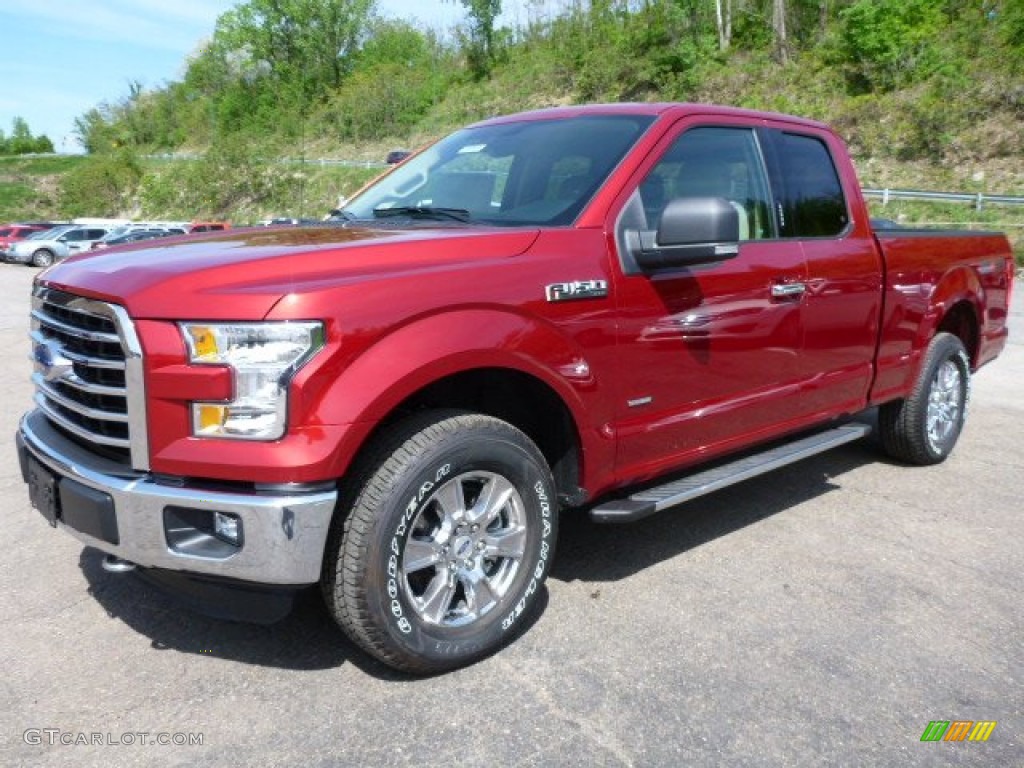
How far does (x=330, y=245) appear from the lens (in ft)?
9.50

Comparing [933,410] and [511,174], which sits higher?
[511,174]

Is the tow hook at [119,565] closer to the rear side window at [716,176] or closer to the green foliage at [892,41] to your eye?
the rear side window at [716,176]

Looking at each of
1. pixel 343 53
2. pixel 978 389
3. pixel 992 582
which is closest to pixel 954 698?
pixel 992 582

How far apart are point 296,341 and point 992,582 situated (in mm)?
3119

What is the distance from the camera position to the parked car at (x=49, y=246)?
33.3 metres

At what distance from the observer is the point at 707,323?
3.59 metres

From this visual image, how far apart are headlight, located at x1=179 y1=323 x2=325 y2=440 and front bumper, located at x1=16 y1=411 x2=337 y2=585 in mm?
198

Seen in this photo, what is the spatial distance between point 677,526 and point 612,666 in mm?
1489

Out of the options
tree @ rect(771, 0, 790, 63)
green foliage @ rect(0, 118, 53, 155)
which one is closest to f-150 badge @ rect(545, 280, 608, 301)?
tree @ rect(771, 0, 790, 63)

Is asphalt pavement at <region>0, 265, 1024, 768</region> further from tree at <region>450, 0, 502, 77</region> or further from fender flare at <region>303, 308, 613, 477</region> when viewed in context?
tree at <region>450, 0, 502, 77</region>

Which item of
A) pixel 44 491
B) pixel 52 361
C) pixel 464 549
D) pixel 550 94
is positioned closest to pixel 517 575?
pixel 464 549

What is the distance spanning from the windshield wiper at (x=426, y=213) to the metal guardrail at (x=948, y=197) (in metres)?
20.8

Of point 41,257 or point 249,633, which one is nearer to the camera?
point 249,633

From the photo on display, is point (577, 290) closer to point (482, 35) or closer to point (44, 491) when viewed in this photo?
point (44, 491)
